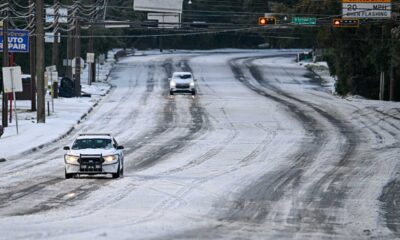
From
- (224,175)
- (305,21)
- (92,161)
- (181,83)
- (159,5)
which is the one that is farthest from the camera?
(159,5)

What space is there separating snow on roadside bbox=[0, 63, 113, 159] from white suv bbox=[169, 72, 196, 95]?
529cm

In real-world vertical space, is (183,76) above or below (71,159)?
below

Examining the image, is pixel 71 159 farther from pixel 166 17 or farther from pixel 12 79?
pixel 166 17

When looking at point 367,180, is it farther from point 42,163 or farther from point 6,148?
point 6,148

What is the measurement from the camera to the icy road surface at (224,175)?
63.2ft

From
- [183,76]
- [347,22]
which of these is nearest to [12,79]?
[347,22]

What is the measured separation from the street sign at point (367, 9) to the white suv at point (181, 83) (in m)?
14.0

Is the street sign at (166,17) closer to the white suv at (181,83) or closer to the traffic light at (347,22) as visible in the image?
the white suv at (181,83)

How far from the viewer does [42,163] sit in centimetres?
3453

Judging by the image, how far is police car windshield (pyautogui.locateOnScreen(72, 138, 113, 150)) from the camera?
29255mm

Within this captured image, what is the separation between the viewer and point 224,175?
101 feet

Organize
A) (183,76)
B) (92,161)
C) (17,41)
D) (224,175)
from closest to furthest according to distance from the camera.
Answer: (92,161), (224,175), (17,41), (183,76)

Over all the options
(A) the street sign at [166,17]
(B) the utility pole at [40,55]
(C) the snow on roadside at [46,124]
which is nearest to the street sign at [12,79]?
(C) the snow on roadside at [46,124]

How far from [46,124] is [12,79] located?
6811 mm
